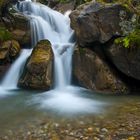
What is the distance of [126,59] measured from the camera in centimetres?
1024

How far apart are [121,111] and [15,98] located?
3.51 meters

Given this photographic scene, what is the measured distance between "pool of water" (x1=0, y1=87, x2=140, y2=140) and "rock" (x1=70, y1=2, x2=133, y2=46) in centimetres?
194

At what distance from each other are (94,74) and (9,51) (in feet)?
11.7

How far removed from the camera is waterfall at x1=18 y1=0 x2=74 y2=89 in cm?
1162

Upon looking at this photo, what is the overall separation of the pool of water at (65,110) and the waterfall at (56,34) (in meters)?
0.96

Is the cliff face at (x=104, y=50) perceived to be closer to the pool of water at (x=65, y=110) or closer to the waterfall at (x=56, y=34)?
the waterfall at (x=56, y=34)

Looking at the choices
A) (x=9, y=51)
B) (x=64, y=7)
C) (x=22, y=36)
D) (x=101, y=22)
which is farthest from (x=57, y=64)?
(x=64, y=7)

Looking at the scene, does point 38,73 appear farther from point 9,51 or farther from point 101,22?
point 101,22

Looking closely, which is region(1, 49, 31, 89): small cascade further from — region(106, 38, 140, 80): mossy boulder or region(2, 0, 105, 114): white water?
region(106, 38, 140, 80): mossy boulder

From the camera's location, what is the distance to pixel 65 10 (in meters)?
18.5

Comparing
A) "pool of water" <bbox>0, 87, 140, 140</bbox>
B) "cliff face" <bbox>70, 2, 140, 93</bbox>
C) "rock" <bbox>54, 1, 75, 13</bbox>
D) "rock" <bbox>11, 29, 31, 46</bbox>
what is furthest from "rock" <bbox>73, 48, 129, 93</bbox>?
"rock" <bbox>54, 1, 75, 13</bbox>

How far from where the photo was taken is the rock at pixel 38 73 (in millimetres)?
10797

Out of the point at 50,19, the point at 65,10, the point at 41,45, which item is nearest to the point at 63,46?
the point at 41,45

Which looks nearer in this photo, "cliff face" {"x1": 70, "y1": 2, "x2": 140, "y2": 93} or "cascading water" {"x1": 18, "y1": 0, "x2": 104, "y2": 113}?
"cascading water" {"x1": 18, "y1": 0, "x2": 104, "y2": 113}
